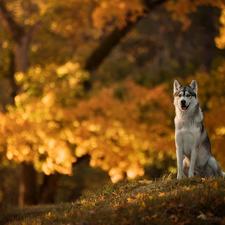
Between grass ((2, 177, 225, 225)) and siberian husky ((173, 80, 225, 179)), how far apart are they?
1.03 ft

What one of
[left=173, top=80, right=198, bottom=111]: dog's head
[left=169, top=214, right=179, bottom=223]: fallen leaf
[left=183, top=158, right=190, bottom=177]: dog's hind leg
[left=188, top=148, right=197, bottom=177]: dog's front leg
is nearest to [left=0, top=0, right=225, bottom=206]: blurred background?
[left=183, top=158, right=190, bottom=177]: dog's hind leg

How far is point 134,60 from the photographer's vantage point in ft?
65.3

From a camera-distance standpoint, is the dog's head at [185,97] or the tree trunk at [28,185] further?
the tree trunk at [28,185]

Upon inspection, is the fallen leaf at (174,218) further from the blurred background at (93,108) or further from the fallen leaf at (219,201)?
the blurred background at (93,108)

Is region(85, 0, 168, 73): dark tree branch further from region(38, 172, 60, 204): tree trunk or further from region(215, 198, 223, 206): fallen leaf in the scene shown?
region(215, 198, 223, 206): fallen leaf

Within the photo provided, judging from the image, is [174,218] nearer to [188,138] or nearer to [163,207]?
[163,207]

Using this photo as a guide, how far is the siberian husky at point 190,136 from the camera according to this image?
210 inches

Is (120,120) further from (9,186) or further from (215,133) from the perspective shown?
(9,186)

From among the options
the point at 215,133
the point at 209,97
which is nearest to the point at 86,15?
the point at 209,97

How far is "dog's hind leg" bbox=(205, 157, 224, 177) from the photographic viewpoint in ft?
18.5

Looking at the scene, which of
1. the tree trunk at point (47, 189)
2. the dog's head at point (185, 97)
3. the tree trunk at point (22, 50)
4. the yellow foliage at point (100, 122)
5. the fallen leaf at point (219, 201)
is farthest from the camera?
the tree trunk at point (47, 189)

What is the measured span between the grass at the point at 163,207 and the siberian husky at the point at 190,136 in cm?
31

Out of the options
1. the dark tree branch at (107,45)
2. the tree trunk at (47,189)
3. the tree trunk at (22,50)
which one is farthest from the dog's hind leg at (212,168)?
the tree trunk at (47,189)

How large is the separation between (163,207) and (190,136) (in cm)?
130
